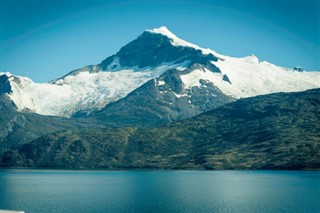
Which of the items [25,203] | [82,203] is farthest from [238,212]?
[25,203]

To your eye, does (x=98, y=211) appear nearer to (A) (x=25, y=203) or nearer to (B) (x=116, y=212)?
(B) (x=116, y=212)

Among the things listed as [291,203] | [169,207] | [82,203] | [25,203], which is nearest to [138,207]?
[169,207]

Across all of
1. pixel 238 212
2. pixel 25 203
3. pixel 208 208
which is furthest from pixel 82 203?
pixel 238 212

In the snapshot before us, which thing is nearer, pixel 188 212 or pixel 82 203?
pixel 188 212

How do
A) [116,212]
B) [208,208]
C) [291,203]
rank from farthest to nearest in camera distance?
[291,203], [208,208], [116,212]

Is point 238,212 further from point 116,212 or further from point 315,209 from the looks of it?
point 116,212

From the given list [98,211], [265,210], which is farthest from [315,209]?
[98,211]

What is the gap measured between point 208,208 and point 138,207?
26.0 meters

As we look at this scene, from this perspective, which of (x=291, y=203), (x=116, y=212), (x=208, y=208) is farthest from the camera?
(x=291, y=203)

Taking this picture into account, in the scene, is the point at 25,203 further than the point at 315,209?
Yes

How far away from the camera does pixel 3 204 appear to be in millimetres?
195875

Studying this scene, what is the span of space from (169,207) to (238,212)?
2725 centimetres

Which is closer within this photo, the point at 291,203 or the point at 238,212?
the point at 238,212

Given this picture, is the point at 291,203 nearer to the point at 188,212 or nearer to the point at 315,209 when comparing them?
the point at 315,209
